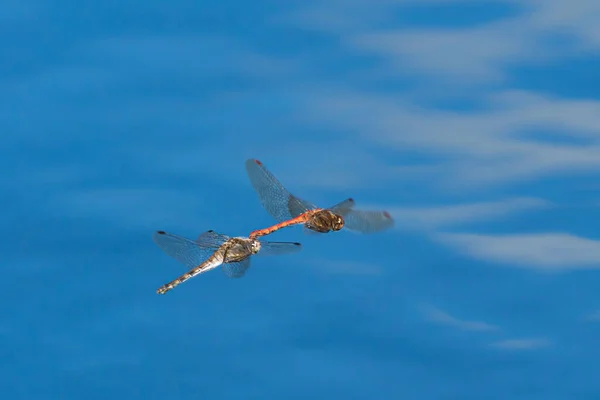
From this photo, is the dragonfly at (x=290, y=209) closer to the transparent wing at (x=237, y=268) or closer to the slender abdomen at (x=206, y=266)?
the transparent wing at (x=237, y=268)

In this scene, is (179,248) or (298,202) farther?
(298,202)

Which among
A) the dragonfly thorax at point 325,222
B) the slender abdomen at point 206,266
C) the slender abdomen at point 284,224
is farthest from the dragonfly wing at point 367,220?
the slender abdomen at point 206,266

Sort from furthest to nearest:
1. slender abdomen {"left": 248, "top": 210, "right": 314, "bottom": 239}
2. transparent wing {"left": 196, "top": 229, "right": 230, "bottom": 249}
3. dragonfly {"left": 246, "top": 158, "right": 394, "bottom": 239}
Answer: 1. slender abdomen {"left": 248, "top": 210, "right": 314, "bottom": 239}
2. dragonfly {"left": 246, "top": 158, "right": 394, "bottom": 239}
3. transparent wing {"left": 196, "top": 229, "right": 230, "bottom": 249}

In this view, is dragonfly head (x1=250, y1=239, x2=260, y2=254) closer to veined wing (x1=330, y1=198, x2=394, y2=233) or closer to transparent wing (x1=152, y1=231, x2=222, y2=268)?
transparent wing (x1=152, y1=231, x2=222, y2=268)

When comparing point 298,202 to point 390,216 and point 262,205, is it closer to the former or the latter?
point 262,205

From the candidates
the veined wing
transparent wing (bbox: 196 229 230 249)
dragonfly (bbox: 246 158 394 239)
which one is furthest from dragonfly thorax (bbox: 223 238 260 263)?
the veined wing

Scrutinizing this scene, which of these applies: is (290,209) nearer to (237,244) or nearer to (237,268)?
(237,244)

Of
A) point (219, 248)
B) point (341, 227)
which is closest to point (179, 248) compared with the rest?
point (219, 248)
